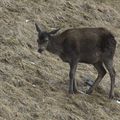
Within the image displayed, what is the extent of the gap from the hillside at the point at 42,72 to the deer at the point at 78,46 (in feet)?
1.83

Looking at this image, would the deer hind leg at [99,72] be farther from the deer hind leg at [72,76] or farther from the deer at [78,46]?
the deer hind leg at [72,76]

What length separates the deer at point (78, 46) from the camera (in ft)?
46.6

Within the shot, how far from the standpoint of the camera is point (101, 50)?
14.6 m

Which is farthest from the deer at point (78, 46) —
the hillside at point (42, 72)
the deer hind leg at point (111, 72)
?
the hillside at point (42, 72)

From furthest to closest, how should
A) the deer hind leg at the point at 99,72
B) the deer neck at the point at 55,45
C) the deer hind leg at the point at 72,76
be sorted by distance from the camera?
the deer hind leg at the point at 99,72 → the deer neck at the point at 55,45 → the deer hind leg at the point at 72,76

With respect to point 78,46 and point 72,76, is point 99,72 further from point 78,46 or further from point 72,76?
point 78,46

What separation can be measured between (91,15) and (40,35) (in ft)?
17.9

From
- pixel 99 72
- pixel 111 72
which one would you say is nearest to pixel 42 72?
pixel 99 72

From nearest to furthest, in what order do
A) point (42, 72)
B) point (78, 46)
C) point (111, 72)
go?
point (78, 46), point (42, 72), point (111, 72)

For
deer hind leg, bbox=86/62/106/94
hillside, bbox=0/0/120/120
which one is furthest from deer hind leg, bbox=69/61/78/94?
deer hind leg, bbox=86/62/106/94

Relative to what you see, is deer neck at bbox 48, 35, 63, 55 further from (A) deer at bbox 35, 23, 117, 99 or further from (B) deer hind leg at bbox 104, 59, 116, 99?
(B) deer hind leg at bbox 104, 59, 116, 99

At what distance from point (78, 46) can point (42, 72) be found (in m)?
1.16

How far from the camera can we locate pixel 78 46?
46.6 ft

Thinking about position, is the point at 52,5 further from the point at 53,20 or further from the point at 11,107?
the point at 11,107
